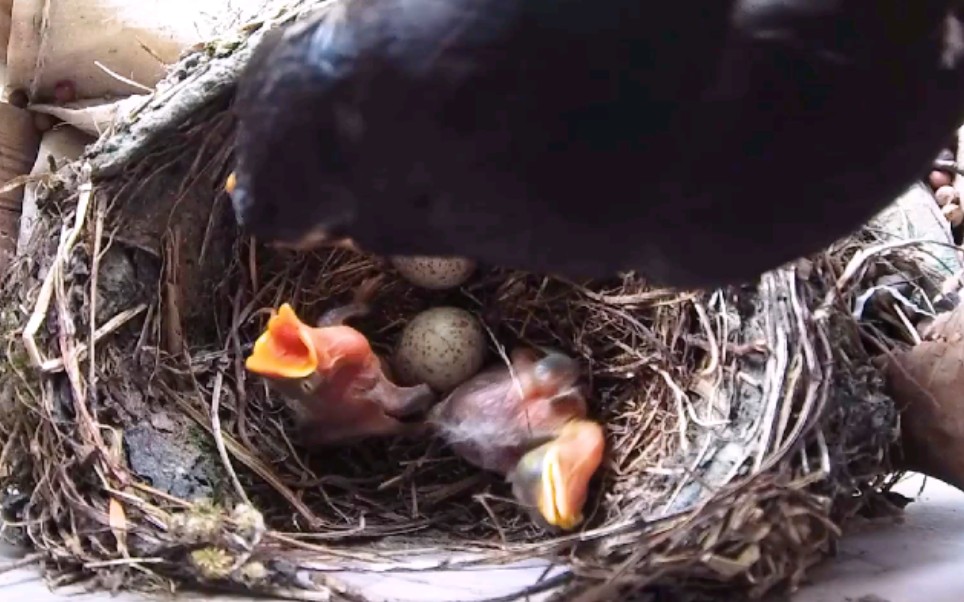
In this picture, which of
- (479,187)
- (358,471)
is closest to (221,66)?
(358,471)

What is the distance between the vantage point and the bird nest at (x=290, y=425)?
2.64ft

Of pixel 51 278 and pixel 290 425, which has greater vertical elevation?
pixel 51 278

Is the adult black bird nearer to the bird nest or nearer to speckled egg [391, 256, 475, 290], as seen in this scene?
the bird nest

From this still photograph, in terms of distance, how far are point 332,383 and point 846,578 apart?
0.46 metres

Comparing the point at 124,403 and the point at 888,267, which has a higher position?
the point at 888,267

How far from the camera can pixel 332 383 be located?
101 centimetres

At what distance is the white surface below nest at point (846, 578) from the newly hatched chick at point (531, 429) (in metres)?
0.09

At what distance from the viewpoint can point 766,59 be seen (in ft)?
1.77

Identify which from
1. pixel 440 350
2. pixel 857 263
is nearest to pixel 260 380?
pixel 440 350

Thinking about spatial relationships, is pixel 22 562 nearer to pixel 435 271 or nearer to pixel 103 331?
pixel 103 331

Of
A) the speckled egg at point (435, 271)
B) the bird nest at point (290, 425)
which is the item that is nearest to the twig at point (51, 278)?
the bird nest at point (290, 425)

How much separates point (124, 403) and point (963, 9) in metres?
0.72

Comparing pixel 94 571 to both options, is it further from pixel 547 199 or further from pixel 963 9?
pixel 963 9

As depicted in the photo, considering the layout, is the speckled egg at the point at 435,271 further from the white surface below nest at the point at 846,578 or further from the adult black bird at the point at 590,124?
the adult black bird at the point at 590,124
